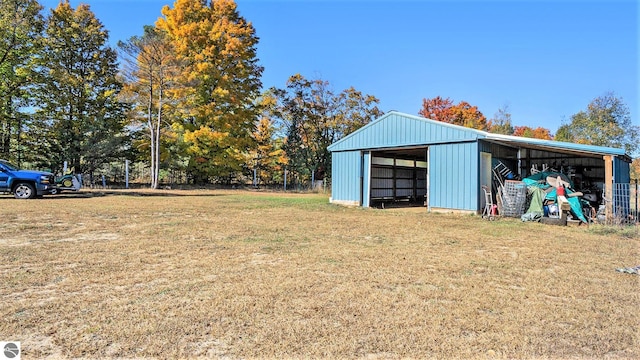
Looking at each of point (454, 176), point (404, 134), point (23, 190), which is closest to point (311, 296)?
point (454, 176)

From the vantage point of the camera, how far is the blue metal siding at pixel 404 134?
1151cm

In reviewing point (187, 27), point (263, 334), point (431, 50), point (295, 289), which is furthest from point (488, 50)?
point (187, 27)

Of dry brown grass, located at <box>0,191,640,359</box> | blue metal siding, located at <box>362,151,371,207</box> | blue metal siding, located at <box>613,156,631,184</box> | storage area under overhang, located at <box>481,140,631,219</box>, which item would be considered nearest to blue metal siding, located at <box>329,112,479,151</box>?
blue metal siding, located at <box>362,151,371,207</box>

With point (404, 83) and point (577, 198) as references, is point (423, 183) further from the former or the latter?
point (577, 198)

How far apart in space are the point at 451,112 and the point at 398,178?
70.8ft

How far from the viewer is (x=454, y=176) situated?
452 inches

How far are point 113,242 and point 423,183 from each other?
16.4 meters

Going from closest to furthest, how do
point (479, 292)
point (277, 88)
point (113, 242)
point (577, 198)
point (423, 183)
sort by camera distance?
point (479, 292)
point (113, 242)
point (577, 198)
point (423, 183)
point (277, 88)

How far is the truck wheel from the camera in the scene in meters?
12.5

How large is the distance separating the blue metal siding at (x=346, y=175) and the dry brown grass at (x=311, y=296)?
7.47 m

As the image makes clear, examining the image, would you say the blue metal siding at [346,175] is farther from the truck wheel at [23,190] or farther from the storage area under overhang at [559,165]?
the truck wheel at [23,190]

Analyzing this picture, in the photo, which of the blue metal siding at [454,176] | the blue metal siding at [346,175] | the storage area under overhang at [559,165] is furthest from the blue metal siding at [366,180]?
the storage area under overhang at [559,165]

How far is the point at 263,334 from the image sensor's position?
8.34 ft

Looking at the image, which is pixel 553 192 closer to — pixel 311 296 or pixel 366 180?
pixel 366 180
